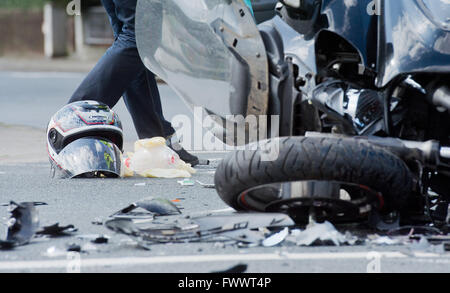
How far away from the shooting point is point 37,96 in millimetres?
14016

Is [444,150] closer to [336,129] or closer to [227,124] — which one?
[336,129]

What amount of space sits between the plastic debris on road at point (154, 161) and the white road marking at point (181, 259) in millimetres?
2421

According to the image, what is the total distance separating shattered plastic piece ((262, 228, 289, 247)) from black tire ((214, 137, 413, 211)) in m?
0.22

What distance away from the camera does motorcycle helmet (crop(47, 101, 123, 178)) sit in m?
5.35

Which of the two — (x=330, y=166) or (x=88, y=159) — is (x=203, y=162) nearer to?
(x=88, y=159)

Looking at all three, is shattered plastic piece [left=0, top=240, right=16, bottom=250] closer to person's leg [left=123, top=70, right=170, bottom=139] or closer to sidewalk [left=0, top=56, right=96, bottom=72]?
person's leg [left=123, top=70, right=170, bottom=139]

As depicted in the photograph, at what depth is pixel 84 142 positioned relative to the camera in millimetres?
5336

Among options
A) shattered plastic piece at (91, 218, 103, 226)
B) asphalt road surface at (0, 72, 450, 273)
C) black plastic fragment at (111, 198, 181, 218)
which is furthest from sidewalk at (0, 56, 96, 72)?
shattered plastic piece at (91, 218, 103, 226)

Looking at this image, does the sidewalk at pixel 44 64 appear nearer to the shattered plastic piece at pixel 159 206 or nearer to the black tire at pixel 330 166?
the shattered plastic piece at pixel 159 206

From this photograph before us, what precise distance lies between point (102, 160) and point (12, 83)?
1199 centimetres

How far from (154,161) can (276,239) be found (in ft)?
7.80

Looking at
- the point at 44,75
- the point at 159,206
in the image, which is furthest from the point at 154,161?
the point at 44,75
